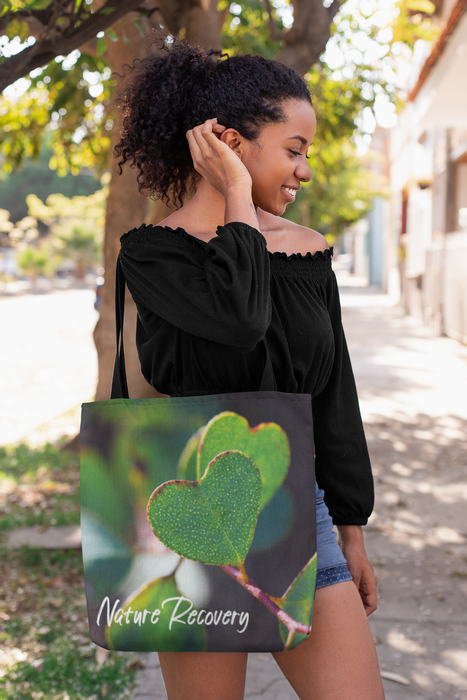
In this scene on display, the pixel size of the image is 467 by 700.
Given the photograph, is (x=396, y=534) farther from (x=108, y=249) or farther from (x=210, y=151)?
(x=210, y=151)

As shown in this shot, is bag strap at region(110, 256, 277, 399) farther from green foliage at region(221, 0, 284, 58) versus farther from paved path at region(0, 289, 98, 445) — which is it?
paved path at region(0, 289, 98, 445)

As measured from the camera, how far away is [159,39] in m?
1.94

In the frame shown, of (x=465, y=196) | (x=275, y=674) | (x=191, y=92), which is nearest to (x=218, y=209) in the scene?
(x=191, y=92)

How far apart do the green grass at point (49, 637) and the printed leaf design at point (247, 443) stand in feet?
6.10

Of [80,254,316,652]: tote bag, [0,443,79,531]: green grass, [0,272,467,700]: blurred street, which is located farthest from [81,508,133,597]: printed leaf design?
[0,443,79,531]: green grass

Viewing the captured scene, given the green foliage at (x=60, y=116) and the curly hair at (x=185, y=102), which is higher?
the green foliage at (x=60, y=116)

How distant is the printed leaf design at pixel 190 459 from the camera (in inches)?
52.2

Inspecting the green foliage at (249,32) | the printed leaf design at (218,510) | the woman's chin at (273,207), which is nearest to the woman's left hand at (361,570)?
the printed leaf design at (218,510)

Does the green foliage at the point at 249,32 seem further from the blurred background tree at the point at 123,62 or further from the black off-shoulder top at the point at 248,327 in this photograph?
the black off-shoulder top at the point at 248,327

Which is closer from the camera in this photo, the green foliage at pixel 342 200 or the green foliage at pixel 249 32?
the green foliage at pixel 249 32

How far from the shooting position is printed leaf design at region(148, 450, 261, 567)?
1.32 meters

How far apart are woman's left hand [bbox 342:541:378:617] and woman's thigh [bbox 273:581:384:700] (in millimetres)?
199

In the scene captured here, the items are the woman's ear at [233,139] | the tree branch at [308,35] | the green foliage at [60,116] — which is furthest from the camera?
the green foliage at [60,116]

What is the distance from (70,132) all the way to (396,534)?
5.34 meters
